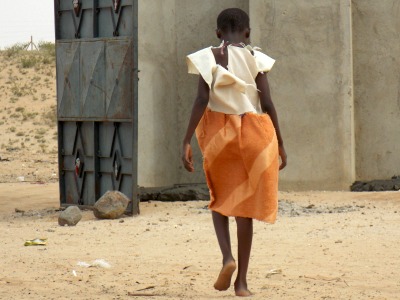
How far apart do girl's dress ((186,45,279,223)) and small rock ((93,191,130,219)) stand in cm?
463

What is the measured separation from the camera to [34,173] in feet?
63.1

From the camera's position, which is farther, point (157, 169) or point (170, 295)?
point (157, 169)

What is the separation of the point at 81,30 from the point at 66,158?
1551mm

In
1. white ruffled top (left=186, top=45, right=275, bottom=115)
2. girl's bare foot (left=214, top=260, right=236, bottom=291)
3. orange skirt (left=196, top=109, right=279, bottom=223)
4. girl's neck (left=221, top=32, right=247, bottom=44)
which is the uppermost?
girl's neck (left=221, top=32, right=247, bottom=44)

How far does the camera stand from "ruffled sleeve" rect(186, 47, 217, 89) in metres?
6.64

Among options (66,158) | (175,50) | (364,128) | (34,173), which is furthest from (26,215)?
(34,173)

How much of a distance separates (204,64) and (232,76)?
191 millimetres

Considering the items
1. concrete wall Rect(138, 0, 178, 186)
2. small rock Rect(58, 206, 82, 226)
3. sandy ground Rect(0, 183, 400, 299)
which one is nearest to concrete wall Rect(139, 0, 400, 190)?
concrete wall Rect(138, 0, 178, 186)

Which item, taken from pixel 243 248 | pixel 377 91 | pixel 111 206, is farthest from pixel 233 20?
pixel 377 91

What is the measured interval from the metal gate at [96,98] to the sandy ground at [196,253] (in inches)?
20.9

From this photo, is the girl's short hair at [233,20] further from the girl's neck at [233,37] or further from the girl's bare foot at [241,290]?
the girl's bare foot at [241,290]

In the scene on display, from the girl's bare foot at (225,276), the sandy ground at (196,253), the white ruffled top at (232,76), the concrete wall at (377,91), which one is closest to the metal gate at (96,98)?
the sandy ground at (196,253)

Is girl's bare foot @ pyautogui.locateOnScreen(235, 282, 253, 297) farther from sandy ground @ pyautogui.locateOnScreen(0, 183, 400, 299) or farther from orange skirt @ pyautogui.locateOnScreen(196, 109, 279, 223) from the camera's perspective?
orange skirt @ pyautogui.locateOnScreen(196, 109, 279, 223)

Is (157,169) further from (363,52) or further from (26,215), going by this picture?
(363,52)
